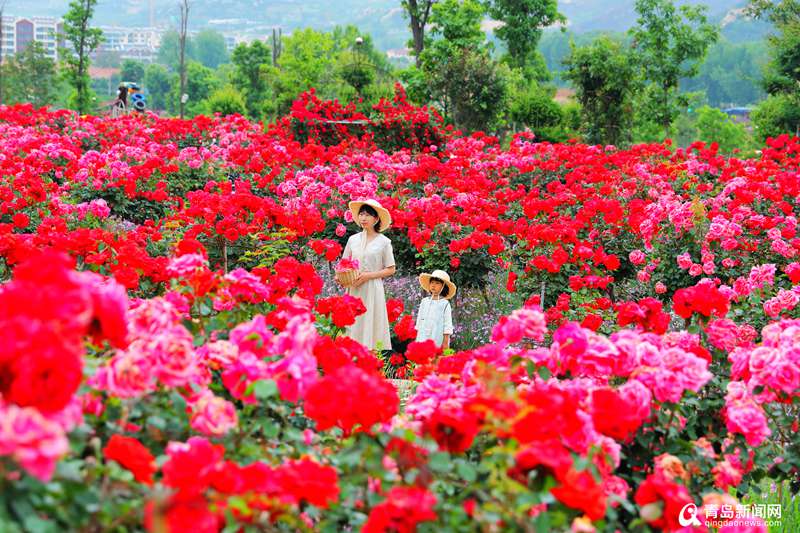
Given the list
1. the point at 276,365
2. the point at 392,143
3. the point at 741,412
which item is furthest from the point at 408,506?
the point at 392,143

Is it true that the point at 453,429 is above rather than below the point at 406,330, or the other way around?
above

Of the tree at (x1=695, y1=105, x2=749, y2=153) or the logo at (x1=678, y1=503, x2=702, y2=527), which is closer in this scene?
the logo at (x1=678, y1=503, x2=702, y2=527)

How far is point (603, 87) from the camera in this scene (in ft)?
67.0

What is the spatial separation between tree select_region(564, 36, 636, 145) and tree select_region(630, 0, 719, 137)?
1280mm

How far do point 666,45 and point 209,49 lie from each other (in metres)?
146

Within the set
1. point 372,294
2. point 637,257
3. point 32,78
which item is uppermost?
point 32,78

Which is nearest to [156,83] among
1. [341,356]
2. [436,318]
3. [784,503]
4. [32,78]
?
[32,78]

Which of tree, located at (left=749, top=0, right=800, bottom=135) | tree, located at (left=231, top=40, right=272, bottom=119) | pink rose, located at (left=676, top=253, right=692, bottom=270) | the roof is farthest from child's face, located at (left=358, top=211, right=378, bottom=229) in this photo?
the roof

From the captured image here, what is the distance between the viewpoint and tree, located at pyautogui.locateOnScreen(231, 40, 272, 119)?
48750mm

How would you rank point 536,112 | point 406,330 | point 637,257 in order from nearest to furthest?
point 406,330, point 637,257, point 536,112

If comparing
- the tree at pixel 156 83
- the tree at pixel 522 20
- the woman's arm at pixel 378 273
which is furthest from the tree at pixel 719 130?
the tree at pixel 156 83

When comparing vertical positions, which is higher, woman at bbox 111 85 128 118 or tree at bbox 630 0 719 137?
tree at bbox 630 0 719 137

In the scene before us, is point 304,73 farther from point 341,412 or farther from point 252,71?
point 341,412

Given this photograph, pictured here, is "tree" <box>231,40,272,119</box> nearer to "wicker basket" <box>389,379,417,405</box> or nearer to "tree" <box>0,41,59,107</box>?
"tree" <box>0,41,59,107</box>
